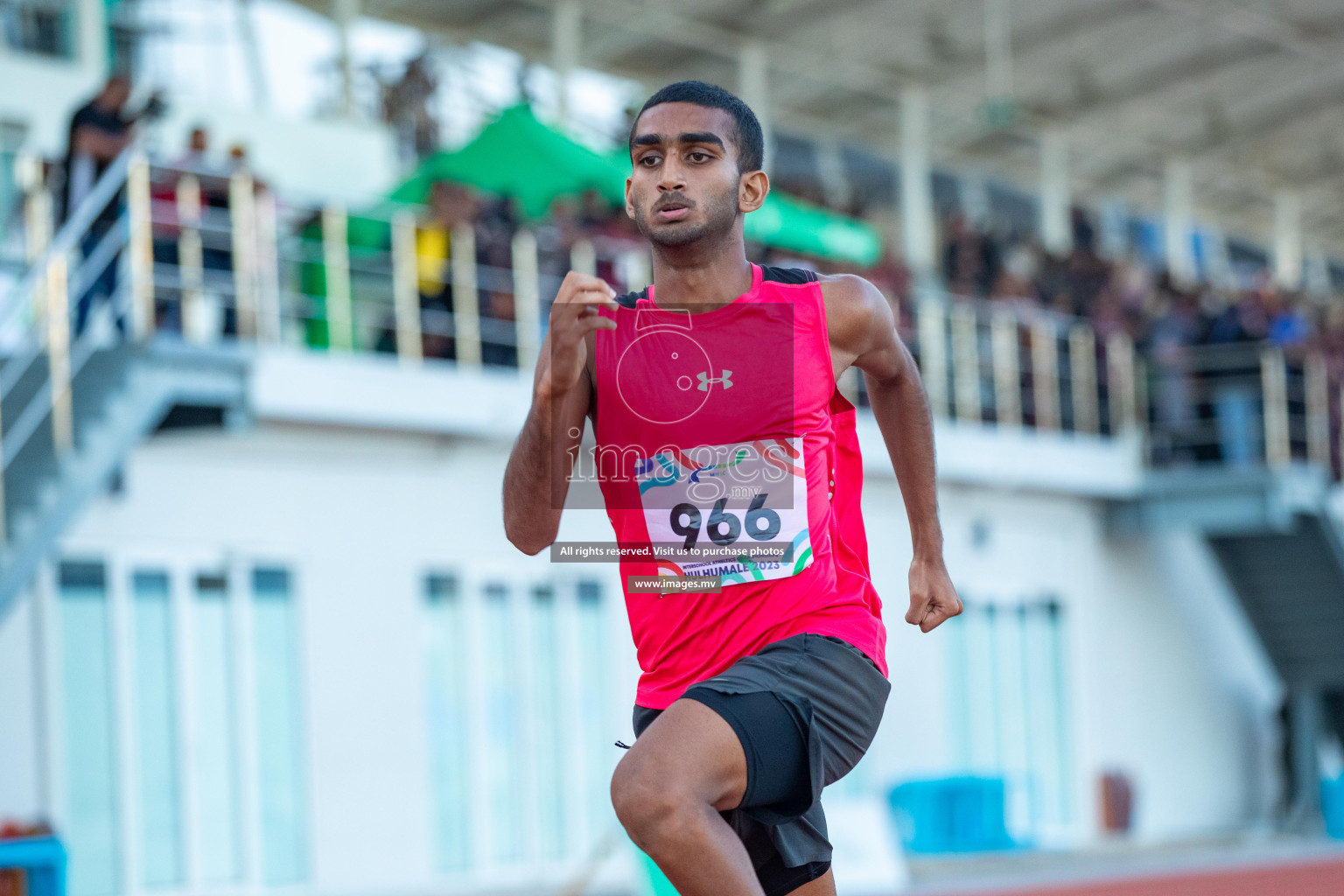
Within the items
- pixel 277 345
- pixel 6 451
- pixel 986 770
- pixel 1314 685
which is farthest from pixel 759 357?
pixel 1314 685

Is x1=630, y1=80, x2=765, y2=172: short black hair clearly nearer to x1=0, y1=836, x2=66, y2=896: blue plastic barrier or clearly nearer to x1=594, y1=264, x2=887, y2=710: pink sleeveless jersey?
x1=594, y1=264, x2=887, y2=710: pink sleeveless jersey

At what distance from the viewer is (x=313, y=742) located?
11.4m

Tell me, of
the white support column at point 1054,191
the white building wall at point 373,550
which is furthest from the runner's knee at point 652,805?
the white support column at point 1054,191

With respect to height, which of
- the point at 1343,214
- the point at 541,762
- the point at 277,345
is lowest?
the point at 541,762

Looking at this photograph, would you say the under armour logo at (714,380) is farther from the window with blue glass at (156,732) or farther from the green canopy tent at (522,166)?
the green canopy tent at (522,166)

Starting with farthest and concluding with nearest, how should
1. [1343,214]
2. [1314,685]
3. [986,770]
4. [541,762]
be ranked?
[1343,214], [1314,685], [986,770], [541,762]

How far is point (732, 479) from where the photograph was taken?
3377mm

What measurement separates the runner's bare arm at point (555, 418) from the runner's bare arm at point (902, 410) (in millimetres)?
525

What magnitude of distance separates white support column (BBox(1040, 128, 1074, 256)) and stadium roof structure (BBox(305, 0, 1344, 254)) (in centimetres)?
14

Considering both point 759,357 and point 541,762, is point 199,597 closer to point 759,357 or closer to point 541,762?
point 541,762

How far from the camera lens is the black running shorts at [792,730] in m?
3.14

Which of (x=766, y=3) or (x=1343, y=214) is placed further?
(x=1343, y=214)

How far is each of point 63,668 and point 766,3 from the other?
976 centimetres

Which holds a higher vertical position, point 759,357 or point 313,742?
point 759,357
